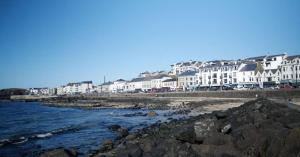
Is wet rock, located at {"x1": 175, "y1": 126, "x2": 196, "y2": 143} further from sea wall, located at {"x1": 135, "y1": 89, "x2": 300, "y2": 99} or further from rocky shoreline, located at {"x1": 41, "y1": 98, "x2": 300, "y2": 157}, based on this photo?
sea wall, located at {"x1": 135, "y1": 89, "x2": 300, "y2": 99}

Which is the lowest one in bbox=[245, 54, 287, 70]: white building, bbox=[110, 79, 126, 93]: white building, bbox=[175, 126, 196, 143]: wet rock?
bbox=[175, 126, 196, 143]: wet rock

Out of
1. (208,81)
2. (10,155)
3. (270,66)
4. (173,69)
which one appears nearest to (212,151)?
(10,155)

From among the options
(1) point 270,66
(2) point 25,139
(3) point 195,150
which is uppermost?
(1) point 270,66

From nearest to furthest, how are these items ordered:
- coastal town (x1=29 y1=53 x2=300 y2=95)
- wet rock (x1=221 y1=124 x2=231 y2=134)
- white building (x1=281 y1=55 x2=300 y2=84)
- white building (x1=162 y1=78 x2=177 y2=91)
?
1. wet rock (x1=221 y1=124 x2=231 y2=134)
2. white building (x1=281 y1=55 x2=300 y2=84)
3. coastal town (x1=29 y1=53 x2=300 y2=95)
4. white building (x1=162 y1=78 x2=177 y2=91)

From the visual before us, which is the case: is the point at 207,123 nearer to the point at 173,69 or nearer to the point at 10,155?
the point at 10,155

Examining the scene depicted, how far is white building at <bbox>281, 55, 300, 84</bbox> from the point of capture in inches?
3003

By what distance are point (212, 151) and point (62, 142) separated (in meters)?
15.9

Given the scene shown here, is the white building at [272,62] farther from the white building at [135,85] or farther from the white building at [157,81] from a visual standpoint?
the white building at [135,85]

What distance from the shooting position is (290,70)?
7806 cm

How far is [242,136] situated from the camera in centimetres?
1262

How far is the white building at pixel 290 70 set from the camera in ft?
250

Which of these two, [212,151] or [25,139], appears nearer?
[212,151]

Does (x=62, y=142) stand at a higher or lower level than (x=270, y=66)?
lower

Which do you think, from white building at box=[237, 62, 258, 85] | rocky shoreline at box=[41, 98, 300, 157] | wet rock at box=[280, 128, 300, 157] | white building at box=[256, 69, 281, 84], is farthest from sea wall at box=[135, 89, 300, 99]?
wet rock at box=[280, 128, 300, 157]
